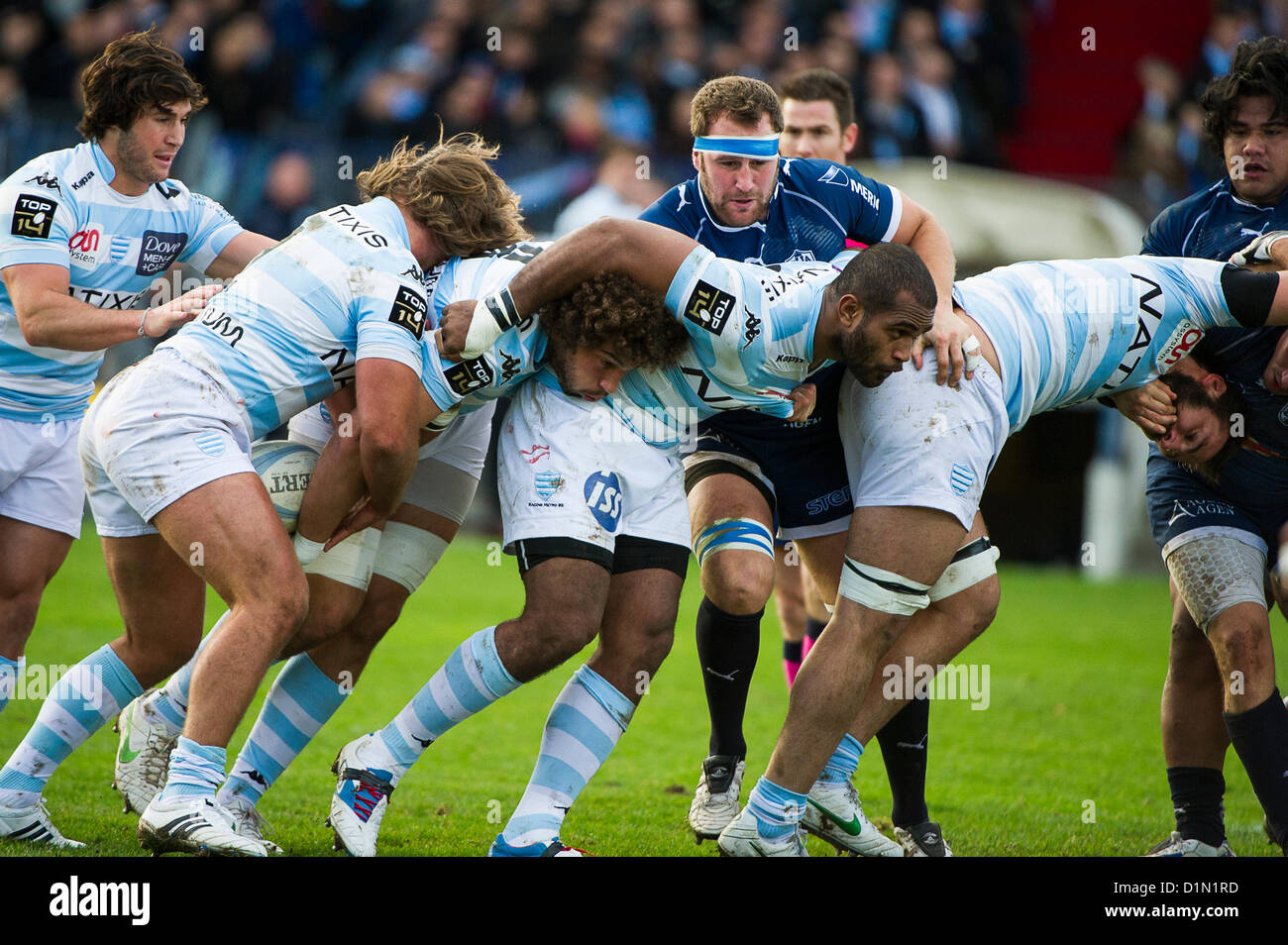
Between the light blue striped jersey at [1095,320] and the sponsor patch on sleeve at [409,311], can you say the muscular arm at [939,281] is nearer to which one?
the light blue striped jersey at [1095,320]

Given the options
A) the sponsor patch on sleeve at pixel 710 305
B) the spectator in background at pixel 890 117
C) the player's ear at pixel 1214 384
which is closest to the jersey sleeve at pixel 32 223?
the sponsor patch on sleeve at pixel 710 305

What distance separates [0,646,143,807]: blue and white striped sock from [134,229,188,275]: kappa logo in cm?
136

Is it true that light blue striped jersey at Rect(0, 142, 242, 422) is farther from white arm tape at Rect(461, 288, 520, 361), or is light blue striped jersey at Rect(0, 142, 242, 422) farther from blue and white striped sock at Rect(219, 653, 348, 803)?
white arm tape at Rect(461, 288, 520, 361)

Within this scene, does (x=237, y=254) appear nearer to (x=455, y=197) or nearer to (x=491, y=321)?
(x=455, y=197)

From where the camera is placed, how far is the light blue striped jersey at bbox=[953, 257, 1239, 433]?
4289 millimetres

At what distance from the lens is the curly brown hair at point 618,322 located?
3.92 metres

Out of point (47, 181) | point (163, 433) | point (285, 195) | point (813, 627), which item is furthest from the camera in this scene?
point (285, 195)

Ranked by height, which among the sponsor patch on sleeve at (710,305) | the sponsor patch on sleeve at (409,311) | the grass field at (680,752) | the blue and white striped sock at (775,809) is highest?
the sponsor patch on sleeve at (710,305)

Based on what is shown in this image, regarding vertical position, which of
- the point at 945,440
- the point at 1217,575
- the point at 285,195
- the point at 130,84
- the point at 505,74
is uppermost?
the point at 130,84

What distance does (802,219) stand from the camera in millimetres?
4695

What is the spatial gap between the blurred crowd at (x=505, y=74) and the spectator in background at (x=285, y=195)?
18 millimetres

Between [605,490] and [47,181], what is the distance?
217 centimetres

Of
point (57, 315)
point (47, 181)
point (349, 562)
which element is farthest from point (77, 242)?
point (349, 562)
